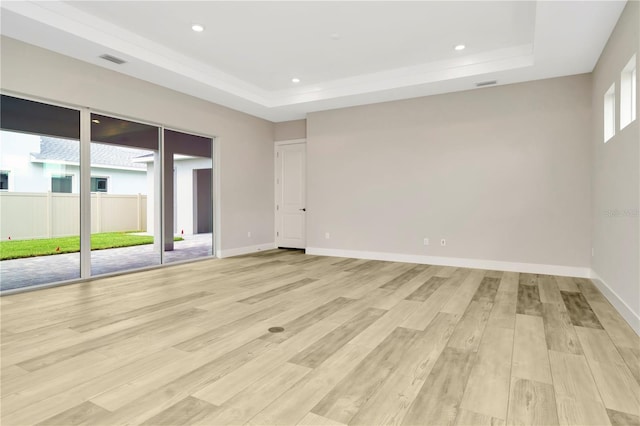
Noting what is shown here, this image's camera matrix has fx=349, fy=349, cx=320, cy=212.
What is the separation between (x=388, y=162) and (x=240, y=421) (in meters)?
5.34

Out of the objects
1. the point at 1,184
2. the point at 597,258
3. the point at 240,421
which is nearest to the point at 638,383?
the point at 240,421

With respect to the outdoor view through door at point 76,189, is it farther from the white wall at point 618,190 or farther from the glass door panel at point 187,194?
the white wall at point 618,190

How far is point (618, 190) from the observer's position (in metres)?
3.52

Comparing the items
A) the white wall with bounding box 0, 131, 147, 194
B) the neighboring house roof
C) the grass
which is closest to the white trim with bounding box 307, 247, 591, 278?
the neighboring house roof

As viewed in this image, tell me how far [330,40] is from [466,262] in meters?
3.96

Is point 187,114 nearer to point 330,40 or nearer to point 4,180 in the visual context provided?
point 4,180

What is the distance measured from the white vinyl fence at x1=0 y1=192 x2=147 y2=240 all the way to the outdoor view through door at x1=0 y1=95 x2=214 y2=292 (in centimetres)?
1

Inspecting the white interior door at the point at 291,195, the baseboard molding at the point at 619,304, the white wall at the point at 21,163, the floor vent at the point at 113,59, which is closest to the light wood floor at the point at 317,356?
the baseboard molding at the point at 619,304

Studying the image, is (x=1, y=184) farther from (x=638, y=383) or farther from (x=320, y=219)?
(x=638, y=383)

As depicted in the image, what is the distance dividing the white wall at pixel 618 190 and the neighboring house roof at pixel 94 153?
5.95 m

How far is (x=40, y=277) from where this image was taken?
4496mm

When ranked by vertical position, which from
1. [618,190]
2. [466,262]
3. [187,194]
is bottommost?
[466,262]

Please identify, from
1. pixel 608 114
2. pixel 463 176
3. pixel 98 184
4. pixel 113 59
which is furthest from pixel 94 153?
pixel 608 114

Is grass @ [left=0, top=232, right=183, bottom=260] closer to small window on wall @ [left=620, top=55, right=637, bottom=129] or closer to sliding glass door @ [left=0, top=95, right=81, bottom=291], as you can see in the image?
sliding glass door @ [left=0, top=95, right=81, bottom=291]
